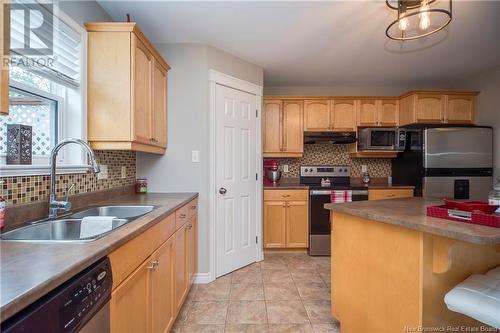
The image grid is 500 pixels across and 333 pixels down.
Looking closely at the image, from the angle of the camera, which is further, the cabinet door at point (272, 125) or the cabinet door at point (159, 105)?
the cabinet door at point (272, 125)

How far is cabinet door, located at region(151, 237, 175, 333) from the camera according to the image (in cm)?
135

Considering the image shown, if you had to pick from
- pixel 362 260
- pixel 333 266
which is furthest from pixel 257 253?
pixel 362 260

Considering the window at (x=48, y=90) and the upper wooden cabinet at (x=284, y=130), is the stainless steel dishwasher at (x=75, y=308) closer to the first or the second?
the window at (x=48, y=90)

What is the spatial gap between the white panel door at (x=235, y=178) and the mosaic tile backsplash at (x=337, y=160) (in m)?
1.21

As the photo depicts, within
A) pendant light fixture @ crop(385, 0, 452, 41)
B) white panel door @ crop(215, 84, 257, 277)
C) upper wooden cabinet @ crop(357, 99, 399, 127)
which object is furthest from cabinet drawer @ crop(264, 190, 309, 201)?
pendant light fixture @ crop(385, 0, 452, 41)

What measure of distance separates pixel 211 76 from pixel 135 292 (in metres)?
2.01

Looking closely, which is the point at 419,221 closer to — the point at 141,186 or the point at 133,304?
the point at 133,304

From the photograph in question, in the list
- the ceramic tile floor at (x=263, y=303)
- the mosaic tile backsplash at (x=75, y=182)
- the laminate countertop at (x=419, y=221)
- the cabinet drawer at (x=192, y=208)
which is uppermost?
the mosaic tile backsplash at (x=75, y=182)

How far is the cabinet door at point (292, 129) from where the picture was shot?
3.60 m

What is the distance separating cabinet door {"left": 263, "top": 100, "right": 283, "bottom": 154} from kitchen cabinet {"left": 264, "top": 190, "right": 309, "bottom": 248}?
686 millimetres

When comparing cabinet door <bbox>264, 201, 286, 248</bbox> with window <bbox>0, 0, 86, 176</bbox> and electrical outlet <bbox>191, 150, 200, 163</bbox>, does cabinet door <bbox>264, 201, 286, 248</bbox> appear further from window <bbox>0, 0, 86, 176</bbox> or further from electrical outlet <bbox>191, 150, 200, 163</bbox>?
window <bbox>0, 0, 86, 176</bbox>

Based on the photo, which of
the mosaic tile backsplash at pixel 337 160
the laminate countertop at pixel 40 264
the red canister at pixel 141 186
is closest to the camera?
the laminate countertop at pixel 40 264

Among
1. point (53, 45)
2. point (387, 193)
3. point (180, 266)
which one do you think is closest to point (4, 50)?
point (53, 45)

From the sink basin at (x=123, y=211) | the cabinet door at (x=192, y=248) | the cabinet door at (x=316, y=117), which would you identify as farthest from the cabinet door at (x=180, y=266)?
the cabinet door at (x=316, y=117)
